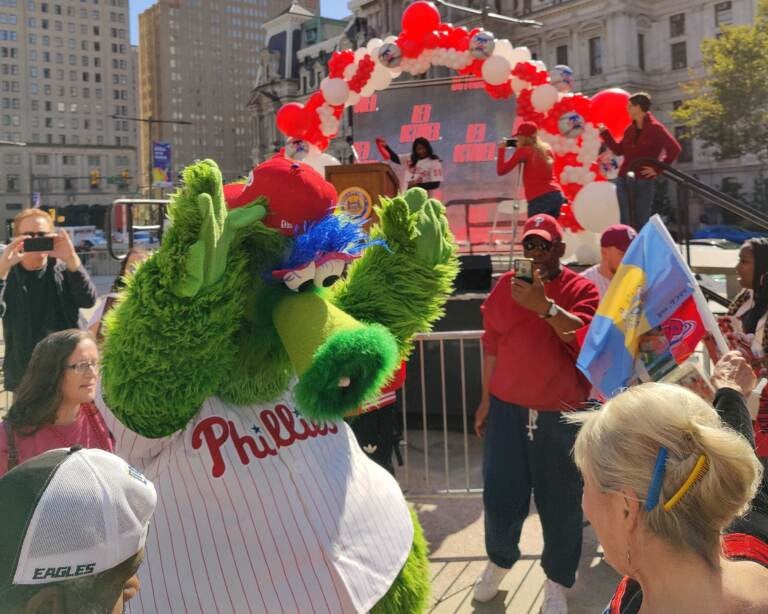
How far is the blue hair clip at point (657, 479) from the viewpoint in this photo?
127 centimetres

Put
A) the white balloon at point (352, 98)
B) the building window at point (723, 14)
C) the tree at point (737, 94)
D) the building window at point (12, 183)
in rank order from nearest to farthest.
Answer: the white balloon at point (352, 98), the tree at point (737, 94), the building window at point (723, 14), the building window at point (12, 183)

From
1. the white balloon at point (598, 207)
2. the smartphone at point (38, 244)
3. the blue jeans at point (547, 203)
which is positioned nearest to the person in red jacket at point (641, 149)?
the blue jeans at point (547, 203)

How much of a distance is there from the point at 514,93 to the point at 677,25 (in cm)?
4002

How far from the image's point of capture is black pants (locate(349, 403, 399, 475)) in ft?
15.4

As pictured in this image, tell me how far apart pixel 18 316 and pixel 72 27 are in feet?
372

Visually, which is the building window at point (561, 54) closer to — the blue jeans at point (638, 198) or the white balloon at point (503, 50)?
the white balloon at point (503, 50)

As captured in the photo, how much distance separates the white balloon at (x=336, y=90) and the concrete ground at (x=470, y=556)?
20.2 feet

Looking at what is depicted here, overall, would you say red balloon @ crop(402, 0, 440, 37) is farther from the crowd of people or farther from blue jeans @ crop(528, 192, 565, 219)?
the crowd of people

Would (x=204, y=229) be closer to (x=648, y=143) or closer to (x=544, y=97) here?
(x=648, y=143)

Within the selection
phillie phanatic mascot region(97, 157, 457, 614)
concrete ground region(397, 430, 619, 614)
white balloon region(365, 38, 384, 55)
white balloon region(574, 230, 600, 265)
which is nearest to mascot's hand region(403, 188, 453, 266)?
phillie phanatic mascot region(97, 157, 457, 614)

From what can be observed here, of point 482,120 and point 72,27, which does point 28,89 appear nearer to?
point 72,27

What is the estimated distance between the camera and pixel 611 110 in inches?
368

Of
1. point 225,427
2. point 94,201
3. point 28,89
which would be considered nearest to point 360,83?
point 225,427

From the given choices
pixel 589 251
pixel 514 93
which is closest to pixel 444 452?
pixel 589 251
